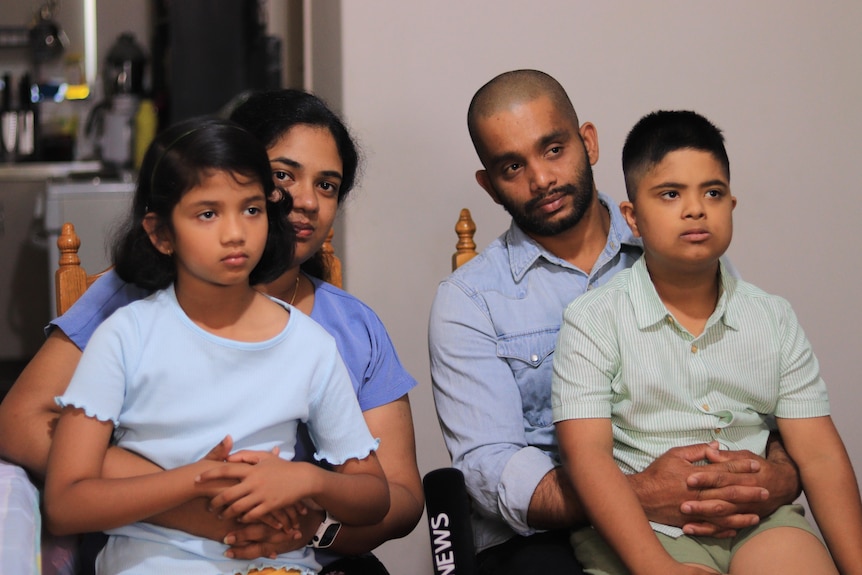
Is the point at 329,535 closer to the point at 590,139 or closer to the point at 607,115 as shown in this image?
the point at 590,139

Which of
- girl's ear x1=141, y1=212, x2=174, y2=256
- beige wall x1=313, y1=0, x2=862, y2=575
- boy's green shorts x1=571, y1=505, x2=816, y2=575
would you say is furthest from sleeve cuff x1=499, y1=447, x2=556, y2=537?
beige wall x1=313, y1=0, x2=862, y2=575

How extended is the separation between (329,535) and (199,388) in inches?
12.3

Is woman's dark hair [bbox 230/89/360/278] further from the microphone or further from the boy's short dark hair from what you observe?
the microphone

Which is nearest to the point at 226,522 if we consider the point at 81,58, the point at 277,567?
the point at 277,567

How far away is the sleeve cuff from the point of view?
155 centimetres

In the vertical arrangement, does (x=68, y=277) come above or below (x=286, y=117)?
below

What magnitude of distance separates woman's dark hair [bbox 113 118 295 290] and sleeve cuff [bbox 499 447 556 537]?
497 mm

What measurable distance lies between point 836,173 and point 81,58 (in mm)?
4125

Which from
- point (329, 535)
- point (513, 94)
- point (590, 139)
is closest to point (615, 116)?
point (590, 139)

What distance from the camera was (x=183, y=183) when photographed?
1255mm

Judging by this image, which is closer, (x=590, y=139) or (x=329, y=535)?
(x=329, y=535)

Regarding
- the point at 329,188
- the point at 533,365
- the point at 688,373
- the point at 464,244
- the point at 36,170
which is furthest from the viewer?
the point at 36,170

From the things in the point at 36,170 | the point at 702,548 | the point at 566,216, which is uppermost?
the point at 566,216

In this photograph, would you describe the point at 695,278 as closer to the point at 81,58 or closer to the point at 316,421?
the point at 316,421
